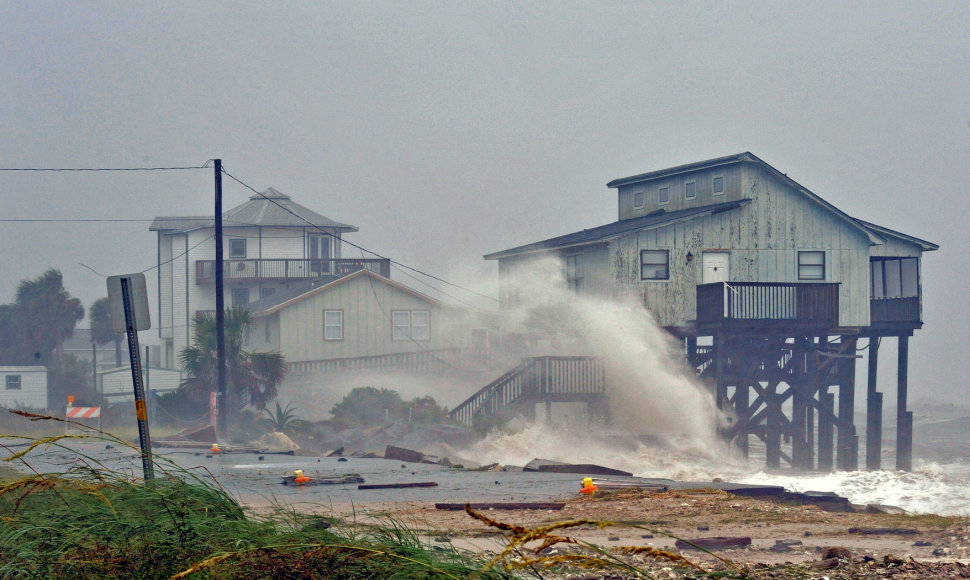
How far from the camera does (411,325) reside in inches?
1983

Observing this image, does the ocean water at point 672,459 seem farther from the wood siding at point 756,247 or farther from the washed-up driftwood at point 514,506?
the washed-up driftwood at point 514,506

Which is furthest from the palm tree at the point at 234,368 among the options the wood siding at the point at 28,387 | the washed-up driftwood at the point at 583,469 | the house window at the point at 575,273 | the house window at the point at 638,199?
the washed-up driftwood at the point at 583,469

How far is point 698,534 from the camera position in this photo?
12031mm

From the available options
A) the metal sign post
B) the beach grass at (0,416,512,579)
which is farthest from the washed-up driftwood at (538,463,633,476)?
the beach grass at (0,416,512,579)

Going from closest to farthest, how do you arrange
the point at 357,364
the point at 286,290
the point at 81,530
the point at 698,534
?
the point at 81,530
the point at 698,534
the point at 357,364
the point at 286,290

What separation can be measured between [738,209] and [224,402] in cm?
1788

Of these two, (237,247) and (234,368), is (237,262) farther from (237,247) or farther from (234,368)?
(234,368)

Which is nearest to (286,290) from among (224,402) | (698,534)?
(224,402)

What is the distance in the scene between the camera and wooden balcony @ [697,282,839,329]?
107 feet

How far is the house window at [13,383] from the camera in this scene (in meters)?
49.9

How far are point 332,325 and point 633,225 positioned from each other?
1816 cm

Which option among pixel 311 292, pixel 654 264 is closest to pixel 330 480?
pixel 654 264

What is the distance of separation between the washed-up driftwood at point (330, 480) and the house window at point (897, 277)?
25.7 meters

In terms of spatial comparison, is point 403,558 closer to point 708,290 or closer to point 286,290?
point 708,290
